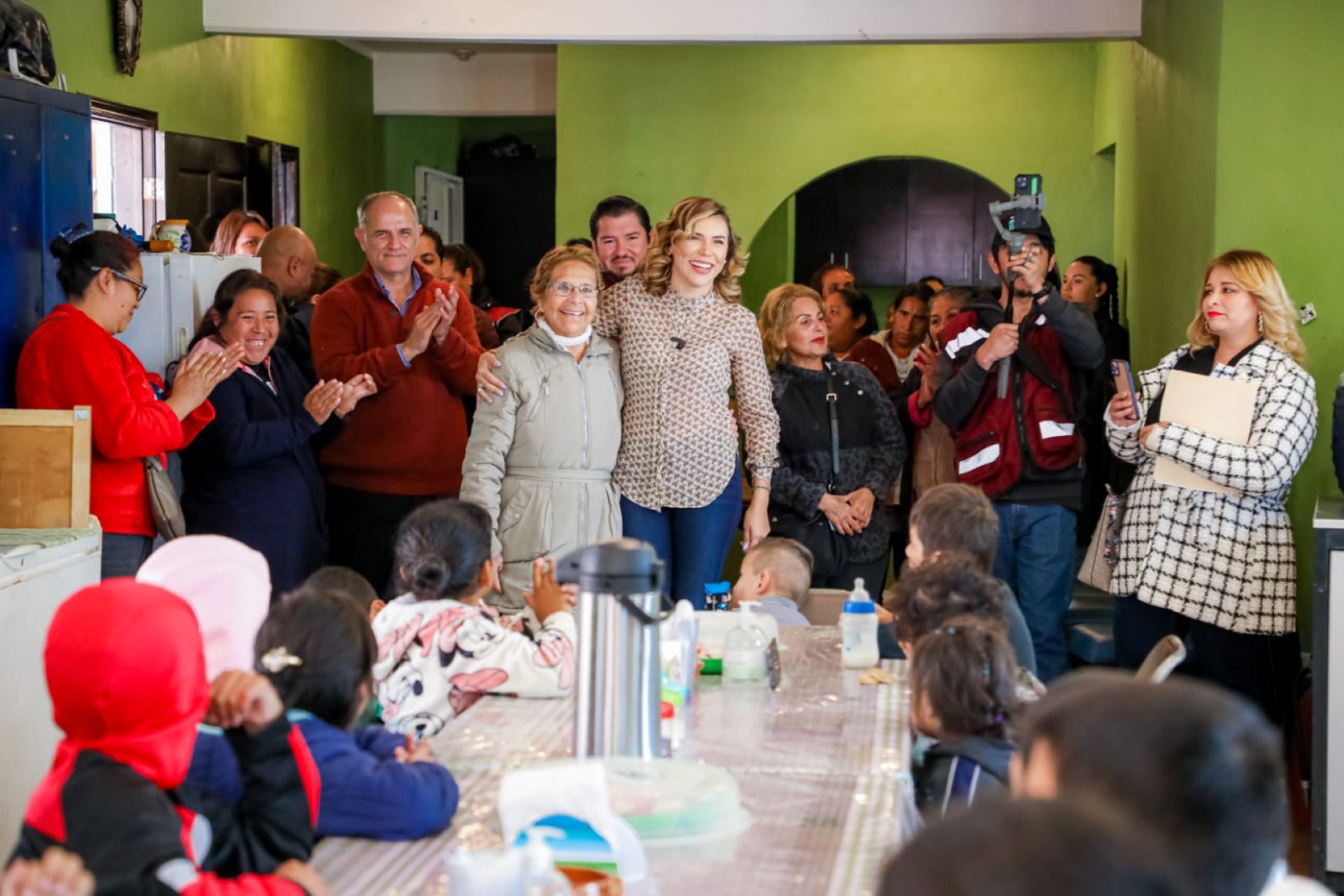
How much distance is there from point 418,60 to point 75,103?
6.39 meters

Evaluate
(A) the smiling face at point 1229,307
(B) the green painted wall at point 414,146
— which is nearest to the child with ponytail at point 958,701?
(A) the smiling face at point 1229,307

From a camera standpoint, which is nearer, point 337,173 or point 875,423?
point 875,423

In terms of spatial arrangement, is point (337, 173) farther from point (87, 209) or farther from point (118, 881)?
point (118, 881)

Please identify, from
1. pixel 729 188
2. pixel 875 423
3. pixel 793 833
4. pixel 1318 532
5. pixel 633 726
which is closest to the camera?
pixel 793 833

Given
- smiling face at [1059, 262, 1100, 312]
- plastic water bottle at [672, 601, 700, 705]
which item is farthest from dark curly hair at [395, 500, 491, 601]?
smiling face at [1059, 262, 1100, 312]

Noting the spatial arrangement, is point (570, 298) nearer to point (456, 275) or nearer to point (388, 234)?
point (388, 234)

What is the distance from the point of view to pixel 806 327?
454 cm

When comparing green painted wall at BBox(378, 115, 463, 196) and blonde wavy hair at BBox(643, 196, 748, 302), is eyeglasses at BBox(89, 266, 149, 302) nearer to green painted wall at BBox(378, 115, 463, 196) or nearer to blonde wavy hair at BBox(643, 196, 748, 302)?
blonde wavy hair at BBox(643, 196, 748, 302)

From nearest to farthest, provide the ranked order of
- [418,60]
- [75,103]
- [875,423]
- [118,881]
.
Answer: [118,881], [75,103], [875,423], [418,60]

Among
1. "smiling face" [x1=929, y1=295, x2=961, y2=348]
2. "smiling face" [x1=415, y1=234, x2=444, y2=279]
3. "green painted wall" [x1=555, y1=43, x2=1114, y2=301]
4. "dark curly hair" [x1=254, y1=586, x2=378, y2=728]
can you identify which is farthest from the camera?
"green painted wall" [x1=555, y1=43, x2=1114, y2=301]

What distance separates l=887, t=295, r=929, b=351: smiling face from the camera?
5957 mm

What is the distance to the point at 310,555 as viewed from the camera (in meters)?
4.23

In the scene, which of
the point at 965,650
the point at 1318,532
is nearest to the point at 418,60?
the point at 1318,532

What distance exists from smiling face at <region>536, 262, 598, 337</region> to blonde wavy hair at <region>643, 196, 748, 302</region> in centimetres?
25
